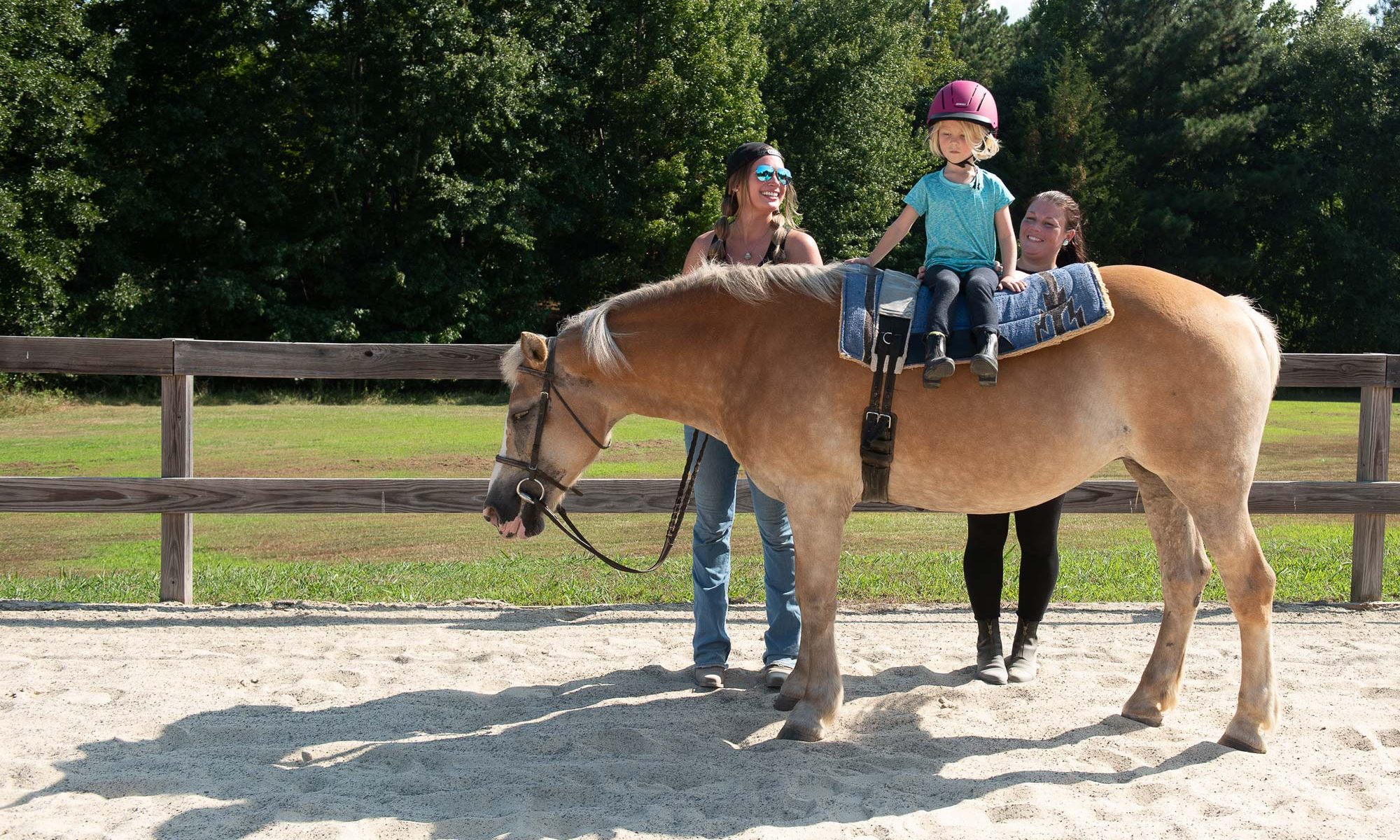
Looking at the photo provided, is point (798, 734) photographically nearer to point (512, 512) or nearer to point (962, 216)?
point (512, 512)

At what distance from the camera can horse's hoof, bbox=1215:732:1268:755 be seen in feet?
12.0

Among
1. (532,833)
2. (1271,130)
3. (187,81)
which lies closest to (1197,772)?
(532,833)

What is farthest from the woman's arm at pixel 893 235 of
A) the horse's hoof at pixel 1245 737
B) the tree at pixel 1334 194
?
the tree at pixel 1334 194

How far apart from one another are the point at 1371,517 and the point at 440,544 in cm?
720

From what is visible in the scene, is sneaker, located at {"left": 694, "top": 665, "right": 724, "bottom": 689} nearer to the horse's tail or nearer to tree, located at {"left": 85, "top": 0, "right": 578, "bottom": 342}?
the horse's tail

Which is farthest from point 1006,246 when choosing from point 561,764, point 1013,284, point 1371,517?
point 1371,517

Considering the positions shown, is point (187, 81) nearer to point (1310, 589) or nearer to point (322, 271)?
point (322, 271)

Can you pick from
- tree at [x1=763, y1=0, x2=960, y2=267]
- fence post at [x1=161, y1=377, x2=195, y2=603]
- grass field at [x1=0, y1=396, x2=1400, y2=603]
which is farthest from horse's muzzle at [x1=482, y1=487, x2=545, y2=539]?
tree at [x1=763, y1=0, x2=960, y2=267]

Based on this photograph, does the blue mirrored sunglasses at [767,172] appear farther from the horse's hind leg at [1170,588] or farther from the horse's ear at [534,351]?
the horse's hind leg at [1170,588]

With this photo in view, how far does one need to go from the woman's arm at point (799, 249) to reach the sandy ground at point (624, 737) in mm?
1889

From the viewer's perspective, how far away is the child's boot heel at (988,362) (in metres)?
3.50

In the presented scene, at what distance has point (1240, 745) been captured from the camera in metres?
3.70

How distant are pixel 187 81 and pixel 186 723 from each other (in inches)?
1072

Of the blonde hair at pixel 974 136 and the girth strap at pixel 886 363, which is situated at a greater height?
the blonde hair at pixel 974 136
